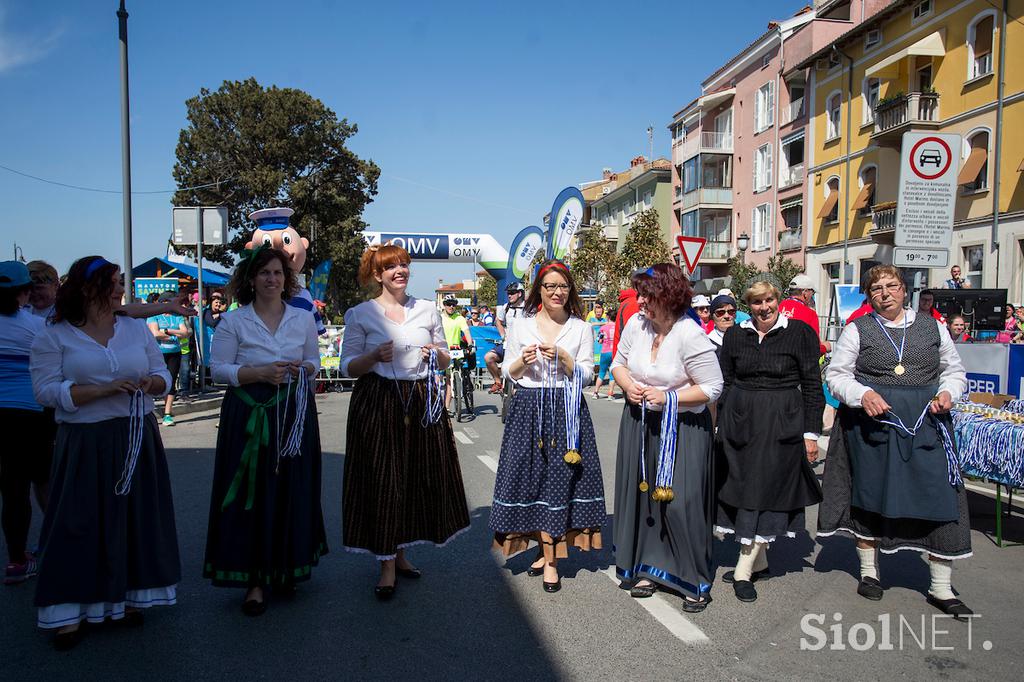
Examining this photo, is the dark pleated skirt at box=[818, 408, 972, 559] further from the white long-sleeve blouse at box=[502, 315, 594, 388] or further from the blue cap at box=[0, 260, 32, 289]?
the blue cap at box=[0, 260, 32, 289]

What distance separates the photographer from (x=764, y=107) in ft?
115

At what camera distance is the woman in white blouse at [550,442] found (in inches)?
182

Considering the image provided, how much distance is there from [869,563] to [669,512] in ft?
4.47

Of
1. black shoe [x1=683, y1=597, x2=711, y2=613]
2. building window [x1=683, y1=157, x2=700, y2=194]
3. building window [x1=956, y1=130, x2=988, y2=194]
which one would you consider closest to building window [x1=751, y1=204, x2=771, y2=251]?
building window [x1=683, y1=157, x2=700, y2=194]

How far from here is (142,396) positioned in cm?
403

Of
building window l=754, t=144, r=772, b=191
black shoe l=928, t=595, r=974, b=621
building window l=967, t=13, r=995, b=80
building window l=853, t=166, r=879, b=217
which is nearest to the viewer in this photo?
black shoe l=928, t=595, r=974, b=621

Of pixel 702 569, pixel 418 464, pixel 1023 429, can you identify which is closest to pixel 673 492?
pixel 702 569

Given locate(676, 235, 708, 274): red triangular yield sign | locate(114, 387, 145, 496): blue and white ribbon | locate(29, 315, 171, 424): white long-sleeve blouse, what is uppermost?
locate(676, 235, 708, 274): red triangular yield sign

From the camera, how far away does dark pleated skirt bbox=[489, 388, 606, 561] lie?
4.62 m

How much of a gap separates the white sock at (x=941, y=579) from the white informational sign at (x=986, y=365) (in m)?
3.91

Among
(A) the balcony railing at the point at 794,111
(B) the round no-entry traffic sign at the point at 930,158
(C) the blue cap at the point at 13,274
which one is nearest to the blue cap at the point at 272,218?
(C) the blue cap at the point at 13,274

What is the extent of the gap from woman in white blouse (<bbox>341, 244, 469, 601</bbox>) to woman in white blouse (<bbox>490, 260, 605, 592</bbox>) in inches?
16.6

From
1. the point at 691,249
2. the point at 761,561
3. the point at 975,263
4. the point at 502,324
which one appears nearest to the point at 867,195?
the point at 975,263

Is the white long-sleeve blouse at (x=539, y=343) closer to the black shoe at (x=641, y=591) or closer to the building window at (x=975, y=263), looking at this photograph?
the black shoe at (x=641, y=591)
